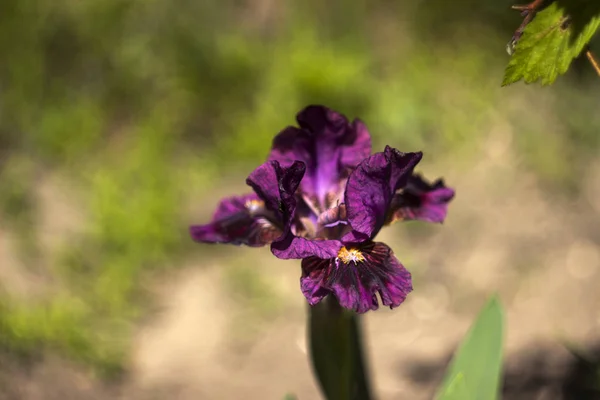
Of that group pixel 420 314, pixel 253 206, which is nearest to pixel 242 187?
pixel 420 314

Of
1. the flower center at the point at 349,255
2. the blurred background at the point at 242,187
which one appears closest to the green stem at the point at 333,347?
the flower center at the point at 349,255

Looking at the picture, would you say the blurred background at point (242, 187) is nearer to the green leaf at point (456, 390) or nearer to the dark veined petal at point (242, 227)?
the green leaf at point (456, 390)

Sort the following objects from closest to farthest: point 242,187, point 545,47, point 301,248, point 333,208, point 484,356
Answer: point 545,47 → point 301,248 → point 333,208 → point 484,356 → point 242,187

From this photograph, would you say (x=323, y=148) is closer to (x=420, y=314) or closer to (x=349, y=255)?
(x=349, y=255)

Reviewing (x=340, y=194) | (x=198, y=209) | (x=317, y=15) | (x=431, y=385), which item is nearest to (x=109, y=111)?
(x=198, y=209)

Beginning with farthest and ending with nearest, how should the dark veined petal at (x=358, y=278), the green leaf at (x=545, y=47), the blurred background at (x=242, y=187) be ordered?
1. the blurred background at (x=242, y=187)
2. the dark veined petal at (x=358, y=278)
3. the green leaf at (x=545, y=47)
